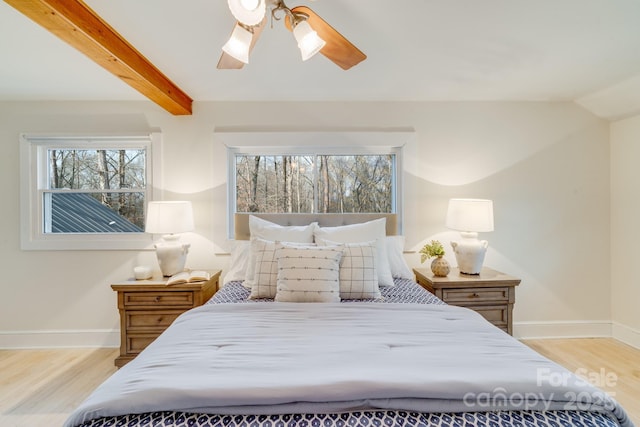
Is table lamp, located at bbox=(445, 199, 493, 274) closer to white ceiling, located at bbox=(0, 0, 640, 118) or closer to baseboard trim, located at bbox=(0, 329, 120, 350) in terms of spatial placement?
white ceiling, located at bbox=(0, 0, 640, 118)

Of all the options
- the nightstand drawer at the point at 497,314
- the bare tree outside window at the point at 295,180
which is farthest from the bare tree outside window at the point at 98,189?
the nightstand drawer at the point at 497,314

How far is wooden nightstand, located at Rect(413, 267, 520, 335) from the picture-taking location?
229cm

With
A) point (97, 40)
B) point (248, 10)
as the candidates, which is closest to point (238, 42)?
point (248, 10)

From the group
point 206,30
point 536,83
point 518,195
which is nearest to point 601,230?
point 518,195

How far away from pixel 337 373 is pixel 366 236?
137 centimetres

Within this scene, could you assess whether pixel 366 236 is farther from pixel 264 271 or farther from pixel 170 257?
pixel 170 257

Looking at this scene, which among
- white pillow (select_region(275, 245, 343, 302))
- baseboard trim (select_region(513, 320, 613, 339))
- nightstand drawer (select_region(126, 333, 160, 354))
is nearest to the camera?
white pillow (select_region(275, 245, 343, 302))

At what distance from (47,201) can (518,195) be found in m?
4.52

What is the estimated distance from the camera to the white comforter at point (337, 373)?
868mm

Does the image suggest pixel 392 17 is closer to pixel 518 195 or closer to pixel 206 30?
pixel 206 30

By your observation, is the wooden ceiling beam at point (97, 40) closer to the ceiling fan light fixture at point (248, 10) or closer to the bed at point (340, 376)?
the ceiling fan light fixture at point (248, 10)

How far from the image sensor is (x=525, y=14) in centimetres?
154

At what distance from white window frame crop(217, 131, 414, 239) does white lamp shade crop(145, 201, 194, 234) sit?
50cm

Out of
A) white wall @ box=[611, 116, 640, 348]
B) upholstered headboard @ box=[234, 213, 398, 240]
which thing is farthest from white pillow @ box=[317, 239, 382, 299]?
white wall @ box=[611, 116, 640, 348]
